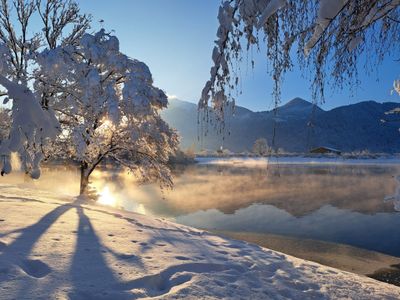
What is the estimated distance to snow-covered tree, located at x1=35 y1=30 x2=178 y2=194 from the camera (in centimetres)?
1234

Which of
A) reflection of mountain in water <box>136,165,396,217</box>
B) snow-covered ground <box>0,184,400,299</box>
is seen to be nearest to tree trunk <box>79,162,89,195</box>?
reflection of mountain in water <box>136,165,396,217</box>

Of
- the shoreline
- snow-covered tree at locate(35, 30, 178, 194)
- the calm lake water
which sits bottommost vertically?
the shoreline

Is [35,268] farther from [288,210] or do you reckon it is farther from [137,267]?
[288,210]

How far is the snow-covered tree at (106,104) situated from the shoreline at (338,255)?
484 cm

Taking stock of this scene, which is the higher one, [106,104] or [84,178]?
[106,104]

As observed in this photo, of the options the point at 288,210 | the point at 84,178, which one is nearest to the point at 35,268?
the point at 84,178

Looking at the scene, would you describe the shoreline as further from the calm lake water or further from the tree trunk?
the tree trunk

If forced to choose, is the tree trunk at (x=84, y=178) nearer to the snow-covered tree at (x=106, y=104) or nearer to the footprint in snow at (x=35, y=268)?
the snow-covered tree at (x=106, y=104)

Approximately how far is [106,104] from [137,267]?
29.7 feet

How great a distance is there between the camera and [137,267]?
Answer: 4.51m

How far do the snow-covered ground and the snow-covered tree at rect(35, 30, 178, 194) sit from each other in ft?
17.7

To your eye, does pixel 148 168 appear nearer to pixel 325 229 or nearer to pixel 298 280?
pixel 325 229

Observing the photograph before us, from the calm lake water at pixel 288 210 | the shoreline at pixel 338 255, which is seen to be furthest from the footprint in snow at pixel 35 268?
the calm lake water at pixel 288 210

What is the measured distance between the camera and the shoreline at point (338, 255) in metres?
9.46
